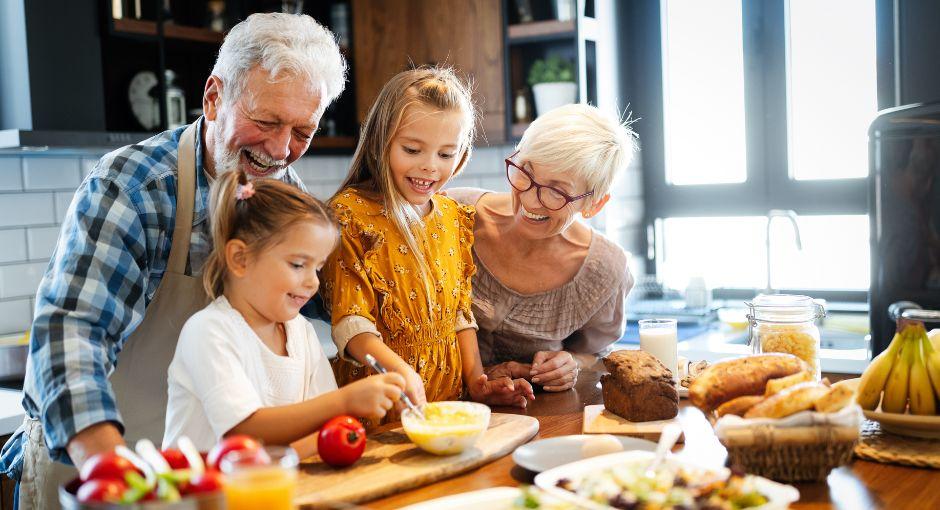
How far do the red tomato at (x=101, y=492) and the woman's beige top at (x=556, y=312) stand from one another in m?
1.48

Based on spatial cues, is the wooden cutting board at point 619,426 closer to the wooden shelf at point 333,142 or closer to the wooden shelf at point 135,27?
the wooden shelf at point 135,27

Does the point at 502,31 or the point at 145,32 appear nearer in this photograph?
the point at 145,32

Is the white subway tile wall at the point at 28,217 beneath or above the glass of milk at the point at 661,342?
above

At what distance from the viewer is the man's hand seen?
1.57m

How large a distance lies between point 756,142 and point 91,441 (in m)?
4.00

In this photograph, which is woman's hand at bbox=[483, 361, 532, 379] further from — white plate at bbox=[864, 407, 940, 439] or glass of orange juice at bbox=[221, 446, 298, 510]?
glass of orange juice at bbox=[221, 446, 298, 510]

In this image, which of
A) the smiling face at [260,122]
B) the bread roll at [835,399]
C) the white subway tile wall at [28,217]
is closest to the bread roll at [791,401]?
the bread roll at [835,399]

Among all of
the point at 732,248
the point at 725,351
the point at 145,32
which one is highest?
the point at 145,32

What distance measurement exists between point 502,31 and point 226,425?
3022 mm

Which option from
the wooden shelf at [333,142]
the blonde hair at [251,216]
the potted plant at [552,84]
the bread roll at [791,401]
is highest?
the potted plant at [552,84]

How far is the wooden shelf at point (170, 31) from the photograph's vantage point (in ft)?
10.9

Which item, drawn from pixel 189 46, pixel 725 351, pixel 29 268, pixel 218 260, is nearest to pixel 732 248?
pixel 725 351

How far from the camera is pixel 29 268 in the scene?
135 inches

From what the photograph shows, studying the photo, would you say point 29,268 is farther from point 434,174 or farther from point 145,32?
point 434,174
